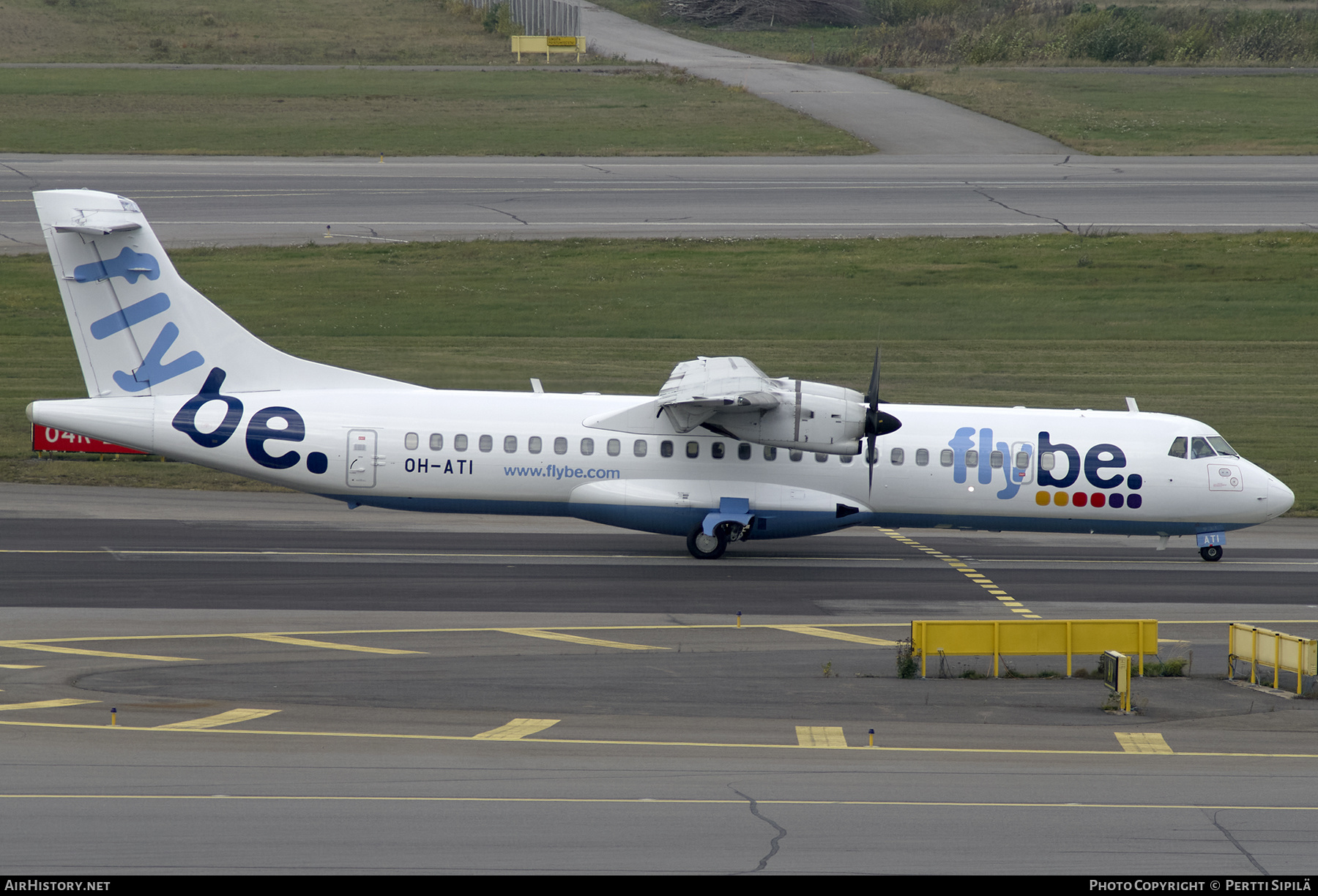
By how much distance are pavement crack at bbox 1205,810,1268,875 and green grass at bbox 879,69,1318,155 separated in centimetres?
5481

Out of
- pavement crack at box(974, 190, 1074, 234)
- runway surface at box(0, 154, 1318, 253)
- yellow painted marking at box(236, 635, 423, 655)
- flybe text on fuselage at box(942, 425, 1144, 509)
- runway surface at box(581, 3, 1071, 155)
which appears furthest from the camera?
runway surface at box(581, 3, 1071, 155)

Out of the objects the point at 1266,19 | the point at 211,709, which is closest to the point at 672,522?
the point at 211,709

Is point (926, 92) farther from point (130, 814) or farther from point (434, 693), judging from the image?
point (130, 814)

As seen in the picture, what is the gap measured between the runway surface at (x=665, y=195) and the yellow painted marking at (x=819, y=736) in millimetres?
36591

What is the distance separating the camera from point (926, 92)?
72.6 meters

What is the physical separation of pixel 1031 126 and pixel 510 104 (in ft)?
85.9

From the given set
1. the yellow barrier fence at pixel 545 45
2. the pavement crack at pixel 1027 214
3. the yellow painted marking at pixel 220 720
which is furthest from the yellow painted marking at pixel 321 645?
the yellow barrier fence at pixel 545 45

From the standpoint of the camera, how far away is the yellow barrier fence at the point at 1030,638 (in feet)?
62.0

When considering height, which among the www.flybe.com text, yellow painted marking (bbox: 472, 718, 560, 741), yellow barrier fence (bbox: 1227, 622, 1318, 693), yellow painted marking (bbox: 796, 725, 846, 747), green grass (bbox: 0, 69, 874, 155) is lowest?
yellow painted marking (bbox: 796, 725, 846, 747)

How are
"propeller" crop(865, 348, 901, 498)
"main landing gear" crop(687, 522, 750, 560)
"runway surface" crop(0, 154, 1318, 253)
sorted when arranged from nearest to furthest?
"propeller" crop(865, 348, 901, 498)
"main landing gear" crop(687, 522, 750, 560)
"runway surface" crop(0, 154, 1318, 253)

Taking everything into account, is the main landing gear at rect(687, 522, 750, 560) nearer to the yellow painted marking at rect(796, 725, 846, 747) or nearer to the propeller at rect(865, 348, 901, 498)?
the propeller at rect(865, 348, 901, 498)

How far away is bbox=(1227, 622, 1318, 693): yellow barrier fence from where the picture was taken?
59.5 feet

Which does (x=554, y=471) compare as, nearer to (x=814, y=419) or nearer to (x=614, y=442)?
(x=614, y=442)

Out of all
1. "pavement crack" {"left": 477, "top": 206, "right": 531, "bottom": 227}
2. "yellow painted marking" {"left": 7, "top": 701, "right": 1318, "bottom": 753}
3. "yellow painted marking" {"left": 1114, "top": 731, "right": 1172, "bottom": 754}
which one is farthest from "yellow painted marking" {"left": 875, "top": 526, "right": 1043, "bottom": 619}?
"pavement crack" {"left": 477, "top": 206, "right": 531, "bottom": 227}
